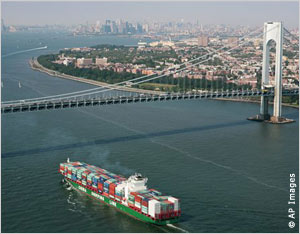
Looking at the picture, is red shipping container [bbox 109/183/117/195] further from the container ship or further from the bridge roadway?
the bridge roadway

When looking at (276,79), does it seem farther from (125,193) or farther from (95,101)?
(125,193)

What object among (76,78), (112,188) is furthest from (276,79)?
(76,78)

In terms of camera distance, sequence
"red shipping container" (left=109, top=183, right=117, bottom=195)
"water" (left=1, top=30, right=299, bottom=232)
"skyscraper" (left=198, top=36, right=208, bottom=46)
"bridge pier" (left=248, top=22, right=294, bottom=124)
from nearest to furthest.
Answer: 1. "water" (left=1, top=30, right=299, bottom=232)
2. "red shipping container" (left=109, top=183, right=117, bottom=195)
3. "bridge pier" (left=248, top=22, right=294, bottom=124)
4. "skyscraper" (left=198, top=36, right=208, bottom=46)

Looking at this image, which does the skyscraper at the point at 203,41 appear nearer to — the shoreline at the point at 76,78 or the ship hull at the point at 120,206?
the shoreline at the point at 76,78

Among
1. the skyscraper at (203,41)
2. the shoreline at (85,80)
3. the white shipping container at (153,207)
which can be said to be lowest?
the white shipping container at (153,207)

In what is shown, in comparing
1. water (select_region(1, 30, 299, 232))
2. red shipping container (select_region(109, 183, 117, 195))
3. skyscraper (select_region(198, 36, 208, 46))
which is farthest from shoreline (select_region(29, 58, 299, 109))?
skyscraper (select_region(198, 36, 208, 46))

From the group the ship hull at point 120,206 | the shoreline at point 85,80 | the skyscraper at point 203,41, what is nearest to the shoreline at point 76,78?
the shoreline at point 85,80
